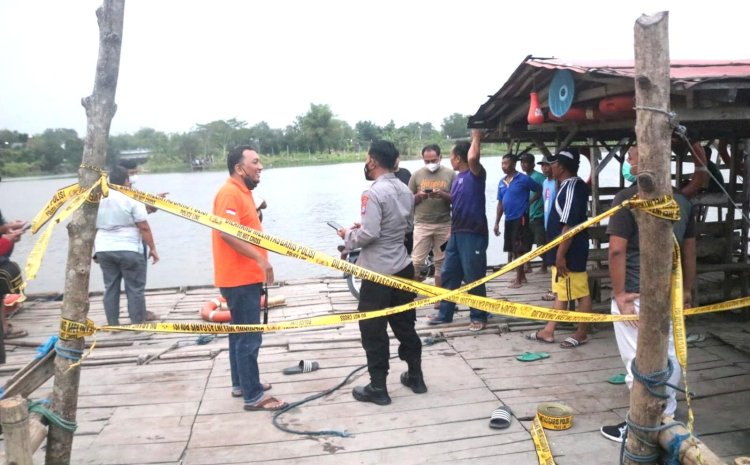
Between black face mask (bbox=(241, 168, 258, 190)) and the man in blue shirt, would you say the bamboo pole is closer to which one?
black face mask (bbox=(241, 168, 258, 190))

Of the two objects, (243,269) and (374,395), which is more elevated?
(243,269)

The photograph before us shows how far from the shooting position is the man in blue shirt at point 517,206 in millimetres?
7855

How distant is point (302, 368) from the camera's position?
16.0 ft

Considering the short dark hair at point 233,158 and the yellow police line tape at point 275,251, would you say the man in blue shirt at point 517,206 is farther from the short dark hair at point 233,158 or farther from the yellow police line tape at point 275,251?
the short dark hair at point 233,158

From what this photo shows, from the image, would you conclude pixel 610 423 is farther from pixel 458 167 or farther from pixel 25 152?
pixel 25 152

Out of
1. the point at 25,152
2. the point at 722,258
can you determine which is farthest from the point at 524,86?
the point at 25,152

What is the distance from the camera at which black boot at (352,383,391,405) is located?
4199mm

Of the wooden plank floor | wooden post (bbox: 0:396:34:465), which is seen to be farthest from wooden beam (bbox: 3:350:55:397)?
the wooden plank floor

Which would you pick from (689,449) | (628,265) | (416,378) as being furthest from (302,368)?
(689,449)

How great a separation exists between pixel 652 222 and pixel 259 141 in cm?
4936

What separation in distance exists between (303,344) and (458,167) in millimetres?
2394

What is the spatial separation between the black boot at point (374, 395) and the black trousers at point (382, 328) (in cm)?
5

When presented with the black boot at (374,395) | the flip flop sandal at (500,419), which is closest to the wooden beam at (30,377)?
the black boot at (374,395)

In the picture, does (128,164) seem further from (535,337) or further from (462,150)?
(535,337)
